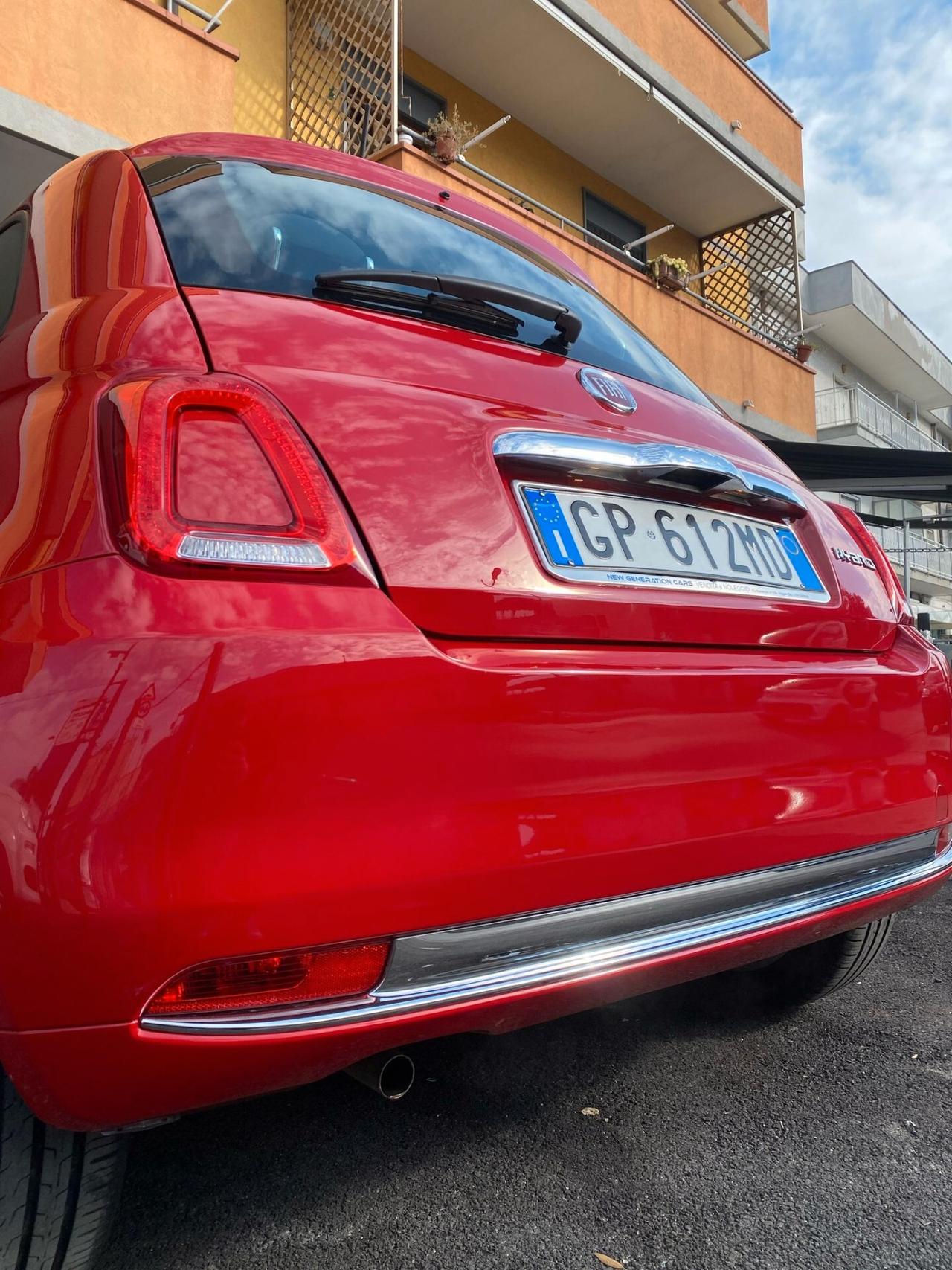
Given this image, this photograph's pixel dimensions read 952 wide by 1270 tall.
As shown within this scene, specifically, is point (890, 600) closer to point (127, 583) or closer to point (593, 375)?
point (593, 375)

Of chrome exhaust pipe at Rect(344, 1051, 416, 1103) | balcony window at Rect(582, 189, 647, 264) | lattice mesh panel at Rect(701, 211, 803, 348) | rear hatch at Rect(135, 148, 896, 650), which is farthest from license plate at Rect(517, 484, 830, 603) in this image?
lattice mesh panel at Rect(701, 211, 803, 348)

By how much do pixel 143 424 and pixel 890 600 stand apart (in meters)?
1.30

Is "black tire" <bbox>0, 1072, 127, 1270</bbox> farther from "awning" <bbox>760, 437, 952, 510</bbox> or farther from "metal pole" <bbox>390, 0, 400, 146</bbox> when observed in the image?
"awning" <bbox>760, 437, 952, 510</bbox>

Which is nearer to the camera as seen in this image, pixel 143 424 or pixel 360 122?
pixel 143 424

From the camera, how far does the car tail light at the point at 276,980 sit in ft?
2.98

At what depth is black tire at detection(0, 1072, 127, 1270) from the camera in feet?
3.39

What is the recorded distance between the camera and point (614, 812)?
1112 millimetres

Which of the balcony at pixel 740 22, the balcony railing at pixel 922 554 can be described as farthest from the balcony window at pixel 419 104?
the balcony railing at pixel 922 554

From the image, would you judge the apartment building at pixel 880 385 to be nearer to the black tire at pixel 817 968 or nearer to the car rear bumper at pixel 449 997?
the black tire at pixel 817 968

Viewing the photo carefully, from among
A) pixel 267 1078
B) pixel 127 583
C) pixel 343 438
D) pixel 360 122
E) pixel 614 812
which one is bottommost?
pixel 267 1078

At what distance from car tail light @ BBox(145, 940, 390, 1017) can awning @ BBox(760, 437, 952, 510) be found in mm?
7902

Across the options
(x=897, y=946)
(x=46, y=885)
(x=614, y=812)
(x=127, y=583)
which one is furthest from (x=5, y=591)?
(x=897, y=946)

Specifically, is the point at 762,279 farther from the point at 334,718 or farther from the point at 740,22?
the point at 334,718

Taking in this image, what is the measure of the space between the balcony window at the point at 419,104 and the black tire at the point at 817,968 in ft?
28.8
